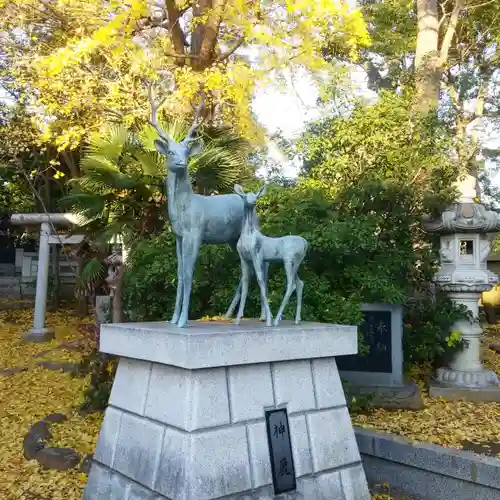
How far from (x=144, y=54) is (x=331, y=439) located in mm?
7758

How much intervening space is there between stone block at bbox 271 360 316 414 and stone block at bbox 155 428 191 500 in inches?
28.5

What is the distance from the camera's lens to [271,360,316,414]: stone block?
3523mm

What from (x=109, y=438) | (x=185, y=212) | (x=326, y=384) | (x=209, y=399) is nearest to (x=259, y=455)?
(x=209, y=399)

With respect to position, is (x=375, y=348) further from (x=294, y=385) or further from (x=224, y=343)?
(x=224, y=343)

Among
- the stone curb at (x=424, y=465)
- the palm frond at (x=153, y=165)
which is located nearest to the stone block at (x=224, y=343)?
the stone curb at (x=424, y=465)

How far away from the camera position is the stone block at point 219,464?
3023mm

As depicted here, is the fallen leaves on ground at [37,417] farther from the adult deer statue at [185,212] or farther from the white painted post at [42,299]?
the adult deer statue at [185,212]

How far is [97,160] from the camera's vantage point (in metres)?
7.25

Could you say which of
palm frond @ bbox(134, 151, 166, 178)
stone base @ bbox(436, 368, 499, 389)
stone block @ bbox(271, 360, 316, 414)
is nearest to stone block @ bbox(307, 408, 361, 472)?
stone block @ bbox(271, 360, 316, 414)

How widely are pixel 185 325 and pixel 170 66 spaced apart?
7.10 meters

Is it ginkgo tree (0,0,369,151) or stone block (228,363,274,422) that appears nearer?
stone block (228,363,274,422)

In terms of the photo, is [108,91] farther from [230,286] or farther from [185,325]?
[185,325]

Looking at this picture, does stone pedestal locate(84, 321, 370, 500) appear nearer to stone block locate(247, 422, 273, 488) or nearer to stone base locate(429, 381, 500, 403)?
stone block locate(247, 422, 273, 488)

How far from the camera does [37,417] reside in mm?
6359
